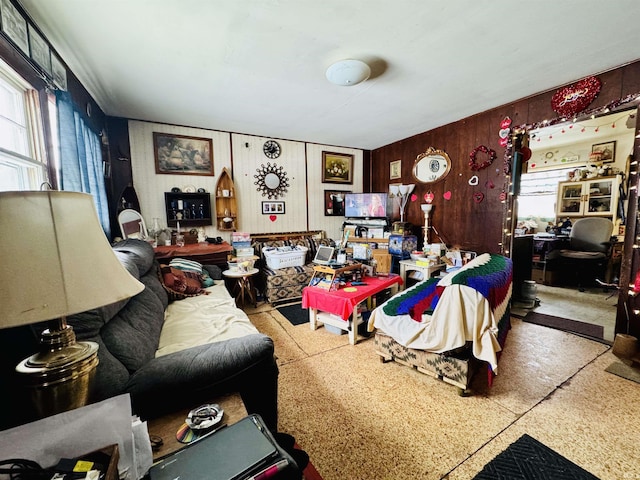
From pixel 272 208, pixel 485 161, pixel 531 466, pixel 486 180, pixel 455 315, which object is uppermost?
pixel 485 161

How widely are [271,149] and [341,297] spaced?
9.62ft

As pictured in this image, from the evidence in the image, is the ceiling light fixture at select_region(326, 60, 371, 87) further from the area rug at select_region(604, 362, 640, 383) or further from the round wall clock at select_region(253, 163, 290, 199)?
the area rug at select_region(604, 362, 640, 383)

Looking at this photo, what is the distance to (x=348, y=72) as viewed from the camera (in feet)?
7.15

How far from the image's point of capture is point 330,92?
2699mm

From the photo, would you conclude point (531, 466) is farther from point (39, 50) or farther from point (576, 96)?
point (39, 50)

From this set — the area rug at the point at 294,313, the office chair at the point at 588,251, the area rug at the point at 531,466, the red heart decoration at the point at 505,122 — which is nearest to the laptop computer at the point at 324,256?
the area rug at the point at 294,313

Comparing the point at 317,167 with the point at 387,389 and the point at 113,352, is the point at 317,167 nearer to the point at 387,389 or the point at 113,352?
the point at 387,389

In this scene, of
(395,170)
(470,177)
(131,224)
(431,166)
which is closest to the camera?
(131,224)

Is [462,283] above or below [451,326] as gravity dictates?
above

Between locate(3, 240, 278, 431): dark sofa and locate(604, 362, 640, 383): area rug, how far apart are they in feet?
8.80

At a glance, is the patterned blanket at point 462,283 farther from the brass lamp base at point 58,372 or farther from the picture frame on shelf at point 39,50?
the picture frame on shelf at point 39,50

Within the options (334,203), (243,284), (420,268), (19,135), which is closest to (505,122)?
(420,268)

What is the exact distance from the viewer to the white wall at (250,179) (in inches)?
138

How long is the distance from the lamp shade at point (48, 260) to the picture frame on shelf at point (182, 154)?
3.38 m
